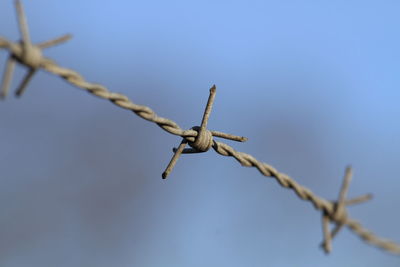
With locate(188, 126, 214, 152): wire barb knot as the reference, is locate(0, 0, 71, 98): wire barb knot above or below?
below

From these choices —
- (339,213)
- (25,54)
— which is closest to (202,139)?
(339,213)

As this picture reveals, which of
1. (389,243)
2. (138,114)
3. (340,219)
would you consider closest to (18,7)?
(138,114)

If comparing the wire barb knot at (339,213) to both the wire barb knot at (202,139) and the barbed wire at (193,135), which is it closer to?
the barbed wire at (193,135)

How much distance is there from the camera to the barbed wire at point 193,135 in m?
2.55

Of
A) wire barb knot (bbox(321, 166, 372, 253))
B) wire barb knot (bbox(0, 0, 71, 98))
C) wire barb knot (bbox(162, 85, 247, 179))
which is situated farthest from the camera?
wire barb knot (bbox(162, 85, 247, 179))

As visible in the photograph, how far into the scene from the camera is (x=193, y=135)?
3.60 m

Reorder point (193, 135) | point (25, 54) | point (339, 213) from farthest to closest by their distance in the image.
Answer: point (193, 135) < point (339, 213) < point (25, 54)

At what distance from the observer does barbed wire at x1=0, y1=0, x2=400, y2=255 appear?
2551mm

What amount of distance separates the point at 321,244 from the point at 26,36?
5.79 feet

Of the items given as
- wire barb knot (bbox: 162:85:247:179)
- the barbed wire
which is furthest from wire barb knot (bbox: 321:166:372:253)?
wire barb knot (bbox: 162:85:247:179)

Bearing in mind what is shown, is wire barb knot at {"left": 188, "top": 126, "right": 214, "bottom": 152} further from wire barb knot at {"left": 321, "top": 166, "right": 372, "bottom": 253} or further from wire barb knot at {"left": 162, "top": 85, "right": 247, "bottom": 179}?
wire barb knot at {"left": 321, "top": 166, "right": 372, "bottom": 253}

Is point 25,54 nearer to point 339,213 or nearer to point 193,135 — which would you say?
point 193,135

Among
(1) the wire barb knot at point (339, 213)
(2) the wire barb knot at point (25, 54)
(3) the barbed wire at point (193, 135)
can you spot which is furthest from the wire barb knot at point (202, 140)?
(2) the wire barb knot at point (25, 54)

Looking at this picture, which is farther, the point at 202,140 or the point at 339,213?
the point at 202,140
